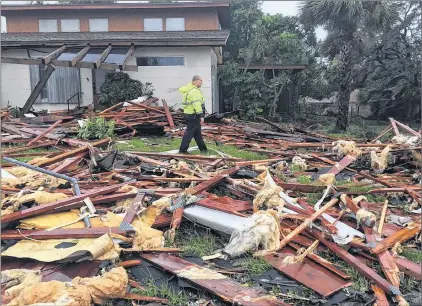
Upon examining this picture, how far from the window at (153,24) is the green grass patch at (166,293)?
1935cm

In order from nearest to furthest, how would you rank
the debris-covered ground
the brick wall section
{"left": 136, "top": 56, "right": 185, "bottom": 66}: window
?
the debris-covered ground, {"left": 136, "top": 56, "right": 185, "bottom": 66}: window, the brick wall section

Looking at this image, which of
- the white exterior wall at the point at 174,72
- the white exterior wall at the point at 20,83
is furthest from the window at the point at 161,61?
the white exterior wall at the point at 20,83

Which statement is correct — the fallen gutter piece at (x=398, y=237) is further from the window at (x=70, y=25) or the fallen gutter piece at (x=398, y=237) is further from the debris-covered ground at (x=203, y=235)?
the window at (x=70, y=25)

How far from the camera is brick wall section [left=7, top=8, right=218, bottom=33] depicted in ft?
68.1

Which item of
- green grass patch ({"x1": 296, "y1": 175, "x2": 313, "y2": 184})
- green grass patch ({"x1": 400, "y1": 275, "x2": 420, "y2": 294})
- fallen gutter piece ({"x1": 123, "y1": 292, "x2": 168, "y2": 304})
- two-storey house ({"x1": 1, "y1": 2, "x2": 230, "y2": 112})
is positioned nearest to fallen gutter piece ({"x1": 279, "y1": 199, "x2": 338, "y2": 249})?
green grass patch ({"x1": 400, "y1": 275, "x2": 420, "y2": 294})

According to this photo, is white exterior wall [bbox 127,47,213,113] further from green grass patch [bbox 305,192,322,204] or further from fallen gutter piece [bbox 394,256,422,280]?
fallen gutter piece [bbox 394,256,422,280]

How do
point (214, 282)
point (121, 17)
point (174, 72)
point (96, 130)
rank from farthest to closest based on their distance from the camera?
point (121, 17) < point (174, 72) < point (96, 130) < point (214, 282)

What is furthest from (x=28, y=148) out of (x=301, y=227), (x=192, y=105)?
(x=301, y=227)

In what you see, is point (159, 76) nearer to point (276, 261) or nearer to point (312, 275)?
point (276, 261)

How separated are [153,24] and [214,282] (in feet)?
63.9

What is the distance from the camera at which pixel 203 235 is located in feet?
14.8

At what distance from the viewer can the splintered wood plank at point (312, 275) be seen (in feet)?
11.6

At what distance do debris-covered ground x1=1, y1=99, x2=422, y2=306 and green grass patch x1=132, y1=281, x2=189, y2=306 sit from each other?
0.4 inches

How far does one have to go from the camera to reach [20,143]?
30.9ft
